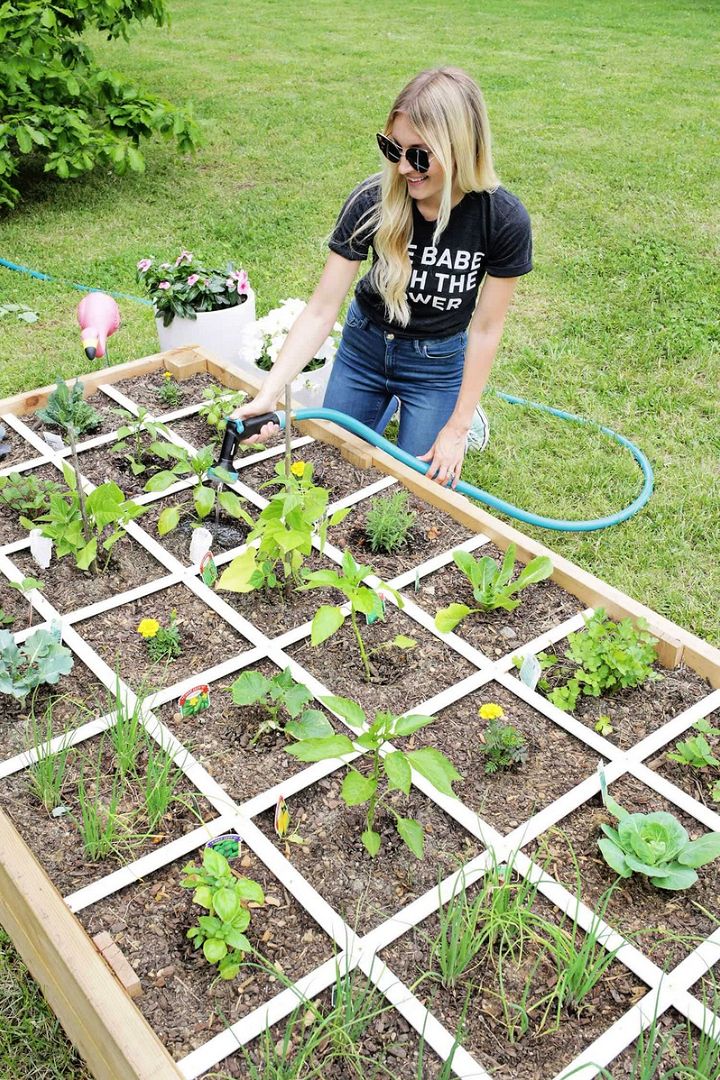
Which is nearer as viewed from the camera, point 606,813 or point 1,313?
point 606,813

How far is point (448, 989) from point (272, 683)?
0.67 m

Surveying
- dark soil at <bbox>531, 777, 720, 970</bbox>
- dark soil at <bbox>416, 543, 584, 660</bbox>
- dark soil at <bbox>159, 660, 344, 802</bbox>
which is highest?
dark soil at <bbox>416, 543, 584, 660</bbox>

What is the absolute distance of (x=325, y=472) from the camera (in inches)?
109

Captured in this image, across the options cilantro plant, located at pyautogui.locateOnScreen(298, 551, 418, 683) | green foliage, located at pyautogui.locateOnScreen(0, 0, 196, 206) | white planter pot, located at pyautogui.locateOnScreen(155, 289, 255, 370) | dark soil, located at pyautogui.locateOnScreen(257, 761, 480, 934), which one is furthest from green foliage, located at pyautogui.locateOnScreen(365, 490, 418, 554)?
green foliage, located at pyautogui.locateOnScreen(0, 0, 196, 206)

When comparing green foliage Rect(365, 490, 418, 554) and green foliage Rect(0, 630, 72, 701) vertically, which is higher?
green foliage Rect(365, 490, 418, 554)

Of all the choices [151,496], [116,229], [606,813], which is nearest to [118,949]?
[606,813]

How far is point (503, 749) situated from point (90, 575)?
1.12 m

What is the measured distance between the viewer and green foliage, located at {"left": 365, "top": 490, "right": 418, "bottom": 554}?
244cm

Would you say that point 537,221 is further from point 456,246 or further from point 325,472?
point 325,472

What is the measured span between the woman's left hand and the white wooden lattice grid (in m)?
0.26

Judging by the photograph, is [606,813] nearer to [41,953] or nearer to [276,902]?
[276,902]

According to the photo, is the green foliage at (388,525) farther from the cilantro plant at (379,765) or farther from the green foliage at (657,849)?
the green foliage at (657,849)

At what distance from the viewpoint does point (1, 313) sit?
4094 millimetres

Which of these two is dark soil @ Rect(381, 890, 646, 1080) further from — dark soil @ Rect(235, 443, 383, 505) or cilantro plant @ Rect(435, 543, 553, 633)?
dark soil @ Rect(235, 443, 383, 505)
